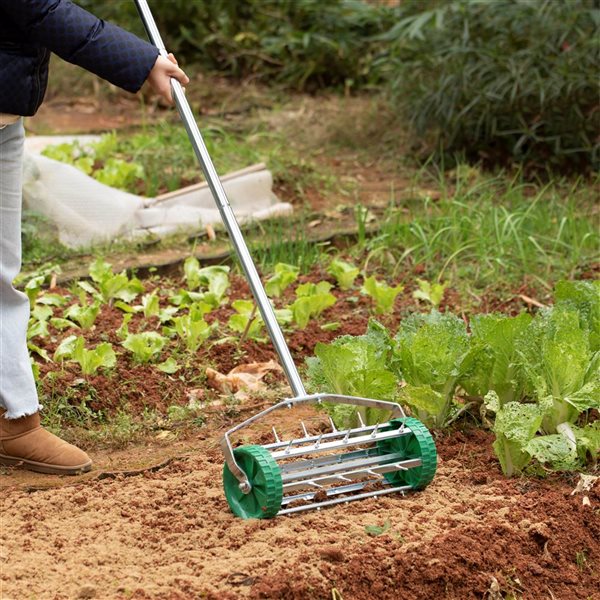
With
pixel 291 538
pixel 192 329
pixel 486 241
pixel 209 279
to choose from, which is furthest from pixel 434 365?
pixel 486 241

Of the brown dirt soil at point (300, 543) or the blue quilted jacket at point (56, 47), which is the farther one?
the blue quilted jacket at point (56, 47)

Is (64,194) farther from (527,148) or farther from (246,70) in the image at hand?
(246,70)

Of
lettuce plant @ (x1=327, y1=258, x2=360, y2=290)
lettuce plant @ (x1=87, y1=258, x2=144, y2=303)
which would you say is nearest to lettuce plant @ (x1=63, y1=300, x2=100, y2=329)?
lettuce plant @ (x1=87, y1=258, x2=144, y2=303)

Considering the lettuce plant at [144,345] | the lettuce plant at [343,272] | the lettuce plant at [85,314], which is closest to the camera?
the lettuce plant at [144,345]

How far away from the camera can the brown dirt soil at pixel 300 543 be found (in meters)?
2.64

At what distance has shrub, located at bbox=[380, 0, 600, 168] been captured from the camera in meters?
6.54

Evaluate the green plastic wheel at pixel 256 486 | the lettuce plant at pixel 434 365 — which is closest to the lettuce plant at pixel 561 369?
the lettuce plant at pixel 434 365

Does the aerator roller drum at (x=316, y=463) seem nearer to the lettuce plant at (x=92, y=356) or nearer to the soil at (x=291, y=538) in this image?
the soil at (x=291, y=538)

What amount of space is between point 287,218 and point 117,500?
108 inches

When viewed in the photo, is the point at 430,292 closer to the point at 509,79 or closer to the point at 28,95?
the point at 28,95

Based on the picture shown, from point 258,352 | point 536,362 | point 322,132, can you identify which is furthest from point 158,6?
point 536,362

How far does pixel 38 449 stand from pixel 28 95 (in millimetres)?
1036

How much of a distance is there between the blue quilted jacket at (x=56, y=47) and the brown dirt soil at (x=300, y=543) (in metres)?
1.10

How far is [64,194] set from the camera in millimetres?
5543
